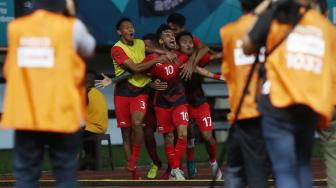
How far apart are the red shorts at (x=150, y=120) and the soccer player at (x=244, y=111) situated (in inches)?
247

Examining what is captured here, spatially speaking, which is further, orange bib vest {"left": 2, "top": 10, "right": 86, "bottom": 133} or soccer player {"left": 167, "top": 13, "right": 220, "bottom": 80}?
soccer player {"left": 167, "top": 13, "right": 220, "bottom": 80}

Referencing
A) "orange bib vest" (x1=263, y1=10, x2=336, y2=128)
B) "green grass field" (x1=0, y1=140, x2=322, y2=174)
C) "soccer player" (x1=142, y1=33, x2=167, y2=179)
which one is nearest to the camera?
"orange bib vest" (x1=263, y1=10, x2=336, y2=128)

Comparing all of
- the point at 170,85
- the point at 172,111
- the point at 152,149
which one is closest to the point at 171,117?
the point at 172,111

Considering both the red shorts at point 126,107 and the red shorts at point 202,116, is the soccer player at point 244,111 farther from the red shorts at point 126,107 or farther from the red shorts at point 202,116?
the red shorts at point 126,107

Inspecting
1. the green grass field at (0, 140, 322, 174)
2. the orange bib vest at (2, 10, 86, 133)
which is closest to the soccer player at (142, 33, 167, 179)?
the green grass field at (0, 140, 322, 174)

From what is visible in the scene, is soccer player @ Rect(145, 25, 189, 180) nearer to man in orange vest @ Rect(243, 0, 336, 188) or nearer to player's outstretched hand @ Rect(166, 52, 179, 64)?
player's outstretched hand @ Rect(166, 52, 179, 64)

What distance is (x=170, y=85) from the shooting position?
14594 millimetres

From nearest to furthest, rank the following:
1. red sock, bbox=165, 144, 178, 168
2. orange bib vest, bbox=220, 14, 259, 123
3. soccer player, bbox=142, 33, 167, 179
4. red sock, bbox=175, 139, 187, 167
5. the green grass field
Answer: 1. orange bib vest, bbox=220, 14, 259, 123
2. red sock, bbox=175, 139, 187, 167
3. red sock, bbox=165, 144, 178, 168
4. soccer player, bbox=142, 33, 167, 179
5. the green grass field

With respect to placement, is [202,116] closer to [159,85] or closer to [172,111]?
[172,111]

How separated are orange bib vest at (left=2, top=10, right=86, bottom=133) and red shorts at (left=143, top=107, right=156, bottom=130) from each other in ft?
23.7

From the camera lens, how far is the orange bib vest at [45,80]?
7.93 meters

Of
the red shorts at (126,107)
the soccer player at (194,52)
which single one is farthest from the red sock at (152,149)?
the soccer player at (194,52)

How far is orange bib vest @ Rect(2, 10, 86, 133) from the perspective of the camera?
7.93 metres

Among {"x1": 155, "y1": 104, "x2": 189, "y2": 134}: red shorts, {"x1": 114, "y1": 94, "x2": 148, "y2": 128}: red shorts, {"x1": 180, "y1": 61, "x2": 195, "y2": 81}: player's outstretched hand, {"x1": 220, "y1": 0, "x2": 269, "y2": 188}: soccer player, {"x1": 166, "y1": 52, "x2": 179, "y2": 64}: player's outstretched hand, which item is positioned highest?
{"x1": 166, "y1": 52, "x2": 179, "y2": 64}: player's outstretched hand
